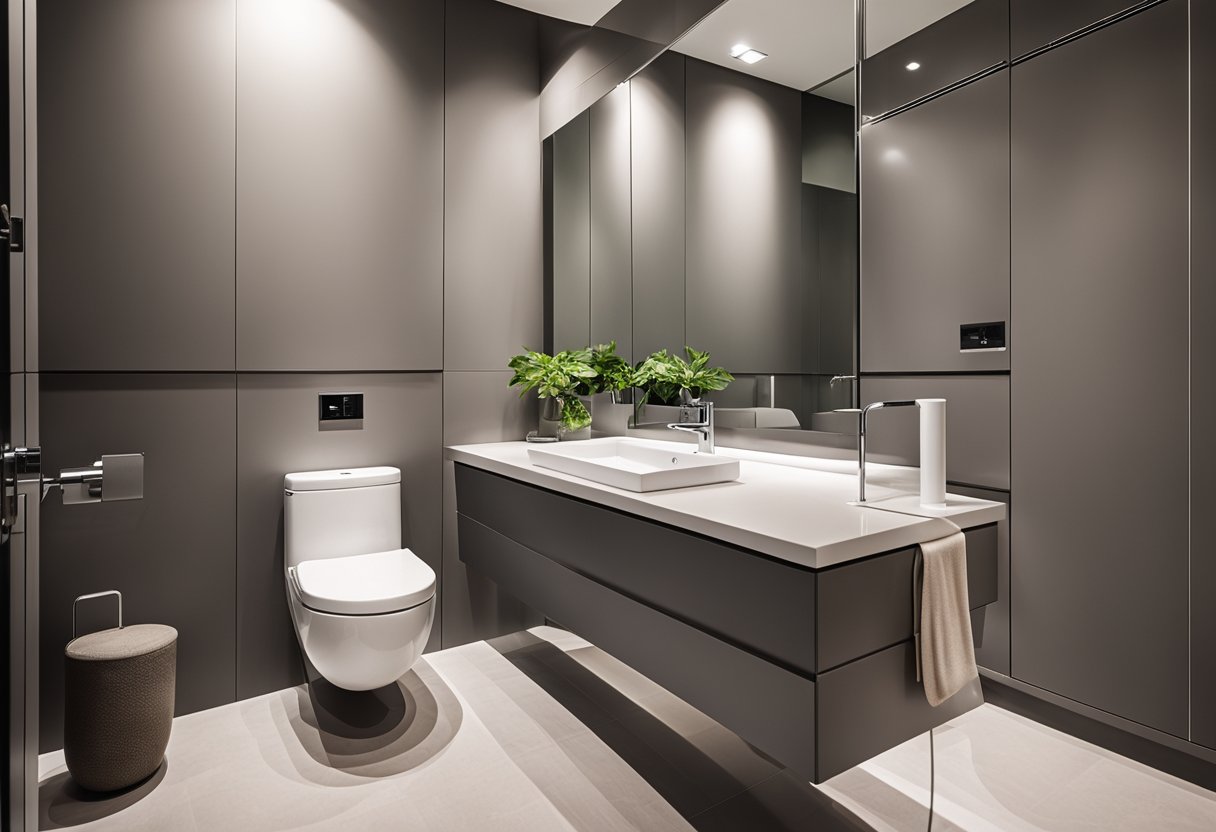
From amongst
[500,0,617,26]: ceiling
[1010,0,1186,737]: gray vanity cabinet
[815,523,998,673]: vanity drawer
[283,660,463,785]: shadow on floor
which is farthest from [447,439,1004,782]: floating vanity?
[500,0,617,26]: ceiling

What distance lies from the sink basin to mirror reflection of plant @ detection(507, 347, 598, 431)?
0.22 meters

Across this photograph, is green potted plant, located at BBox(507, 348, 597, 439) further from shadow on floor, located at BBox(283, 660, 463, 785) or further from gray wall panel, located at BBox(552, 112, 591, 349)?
shadow on floor, located at BBox(283, 660, 463, 785)

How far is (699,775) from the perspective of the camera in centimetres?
196

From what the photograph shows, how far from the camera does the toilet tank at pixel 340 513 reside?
2436 mm

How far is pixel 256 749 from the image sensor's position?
83.6 inches

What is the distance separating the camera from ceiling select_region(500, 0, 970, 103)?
6.20ft

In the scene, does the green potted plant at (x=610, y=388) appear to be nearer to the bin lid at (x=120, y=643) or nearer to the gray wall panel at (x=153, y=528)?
the gray wall panel at (x=153, y=528)

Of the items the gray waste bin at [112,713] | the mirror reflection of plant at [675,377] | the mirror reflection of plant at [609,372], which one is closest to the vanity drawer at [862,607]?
the mirror reflection of plant at [675,377]

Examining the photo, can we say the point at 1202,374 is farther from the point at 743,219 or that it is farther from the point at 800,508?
the point at 743,219

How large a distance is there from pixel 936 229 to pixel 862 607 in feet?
3.69

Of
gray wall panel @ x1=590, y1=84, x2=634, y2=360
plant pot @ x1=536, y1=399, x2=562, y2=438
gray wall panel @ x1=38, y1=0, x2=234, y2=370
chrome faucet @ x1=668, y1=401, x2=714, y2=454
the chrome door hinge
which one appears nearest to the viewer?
the chrome door hinge

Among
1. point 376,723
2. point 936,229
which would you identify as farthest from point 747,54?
point 376,723

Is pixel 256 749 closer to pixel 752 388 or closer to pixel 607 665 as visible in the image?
pixel 607 665

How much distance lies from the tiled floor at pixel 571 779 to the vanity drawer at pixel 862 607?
0.67m
